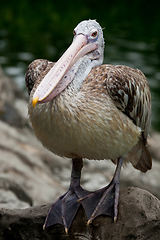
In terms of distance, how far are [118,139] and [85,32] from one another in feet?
3.57

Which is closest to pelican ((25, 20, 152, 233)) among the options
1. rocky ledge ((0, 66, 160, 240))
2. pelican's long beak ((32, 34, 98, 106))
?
pelican's long beak ((32, 34, 98, 106))

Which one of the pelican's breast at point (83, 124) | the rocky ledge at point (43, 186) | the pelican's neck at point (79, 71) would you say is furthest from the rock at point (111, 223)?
the pelican's neck at point (79, 71)

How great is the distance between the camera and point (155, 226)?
138 inches

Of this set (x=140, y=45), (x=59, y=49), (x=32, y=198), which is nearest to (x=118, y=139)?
(x=32, y=198)

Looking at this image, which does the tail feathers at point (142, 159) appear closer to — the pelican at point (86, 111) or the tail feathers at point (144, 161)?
the tail feathers at point (144, 161)

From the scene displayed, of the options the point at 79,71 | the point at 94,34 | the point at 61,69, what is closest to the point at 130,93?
the point at 79,71

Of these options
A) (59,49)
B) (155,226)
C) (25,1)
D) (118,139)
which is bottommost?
(155,226)

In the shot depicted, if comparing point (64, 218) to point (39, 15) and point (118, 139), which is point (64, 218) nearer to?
point (118, 139)

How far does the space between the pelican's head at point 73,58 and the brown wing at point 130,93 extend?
0.88 ft

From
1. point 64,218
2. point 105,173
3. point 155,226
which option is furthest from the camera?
point 105,173

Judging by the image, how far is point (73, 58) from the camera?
3480 millimetres

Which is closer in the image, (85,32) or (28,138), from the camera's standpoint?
(85,32)

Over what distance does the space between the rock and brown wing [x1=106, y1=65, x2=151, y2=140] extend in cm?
78

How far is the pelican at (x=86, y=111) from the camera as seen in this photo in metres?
3.28
